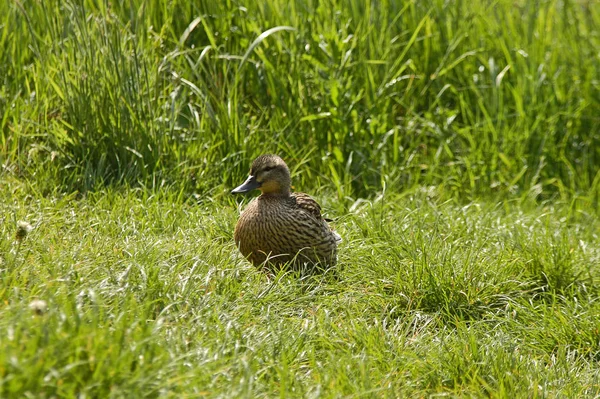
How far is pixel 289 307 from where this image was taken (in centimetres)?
450

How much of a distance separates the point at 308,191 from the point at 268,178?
1199 millimetres

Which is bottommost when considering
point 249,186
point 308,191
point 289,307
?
point 308,191

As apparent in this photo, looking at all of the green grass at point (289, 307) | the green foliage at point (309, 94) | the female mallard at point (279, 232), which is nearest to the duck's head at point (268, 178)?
the female mallard at point (279, 232)

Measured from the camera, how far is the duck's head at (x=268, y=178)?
206 inches

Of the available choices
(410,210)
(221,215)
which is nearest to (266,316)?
(221,215)

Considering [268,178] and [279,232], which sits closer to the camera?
[279,232]

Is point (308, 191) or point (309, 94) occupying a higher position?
point (309, 94)

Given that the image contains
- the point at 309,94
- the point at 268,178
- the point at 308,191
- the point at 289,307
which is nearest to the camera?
the point at 289,307

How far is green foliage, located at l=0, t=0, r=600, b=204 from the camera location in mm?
5871

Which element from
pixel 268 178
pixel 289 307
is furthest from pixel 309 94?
pixel 289 307

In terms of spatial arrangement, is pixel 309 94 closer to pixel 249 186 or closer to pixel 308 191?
pixel 308 191

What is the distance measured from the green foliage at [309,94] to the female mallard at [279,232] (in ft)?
2.66

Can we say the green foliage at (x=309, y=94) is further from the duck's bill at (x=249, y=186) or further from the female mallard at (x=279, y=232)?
the female mallard at (x=279, y=232)

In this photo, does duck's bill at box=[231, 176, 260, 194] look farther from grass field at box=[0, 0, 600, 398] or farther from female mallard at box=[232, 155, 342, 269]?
grass field at box=[0, 0, 600, 398]
